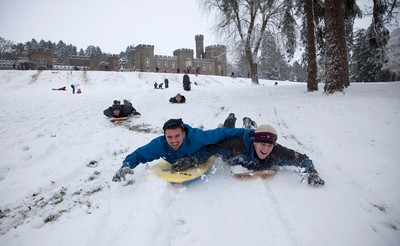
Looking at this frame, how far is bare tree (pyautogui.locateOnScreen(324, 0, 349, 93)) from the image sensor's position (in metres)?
7.93

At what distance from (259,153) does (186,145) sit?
3.60 feet

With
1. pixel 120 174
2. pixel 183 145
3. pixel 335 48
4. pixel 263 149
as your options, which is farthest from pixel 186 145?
pixel 335 48

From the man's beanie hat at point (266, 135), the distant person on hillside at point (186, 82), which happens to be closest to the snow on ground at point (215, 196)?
the man's beanie hat at point (266, 135)

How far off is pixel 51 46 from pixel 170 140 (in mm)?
105795

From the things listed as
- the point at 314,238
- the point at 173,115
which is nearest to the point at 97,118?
the point at 173,115

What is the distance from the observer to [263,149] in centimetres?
312

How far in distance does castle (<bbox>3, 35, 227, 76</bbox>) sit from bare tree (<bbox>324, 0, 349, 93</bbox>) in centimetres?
4240

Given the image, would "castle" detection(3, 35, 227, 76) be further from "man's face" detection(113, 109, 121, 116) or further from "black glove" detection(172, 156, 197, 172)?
"black glove" detection(172, 156, 197, 172)

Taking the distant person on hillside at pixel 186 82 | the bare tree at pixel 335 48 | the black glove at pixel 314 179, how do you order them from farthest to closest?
the distant person on hillside at pixel 186 82, the bare tree at pixel 335 48, the black glove at pixel 314 179

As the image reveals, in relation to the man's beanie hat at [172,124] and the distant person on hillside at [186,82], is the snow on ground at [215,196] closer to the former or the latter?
the man's beanie hat at [172,124]

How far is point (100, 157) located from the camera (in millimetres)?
4766

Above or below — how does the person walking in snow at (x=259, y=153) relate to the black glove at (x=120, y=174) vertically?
above

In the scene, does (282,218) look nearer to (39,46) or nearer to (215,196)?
(215,196)

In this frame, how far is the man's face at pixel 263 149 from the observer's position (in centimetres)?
309
